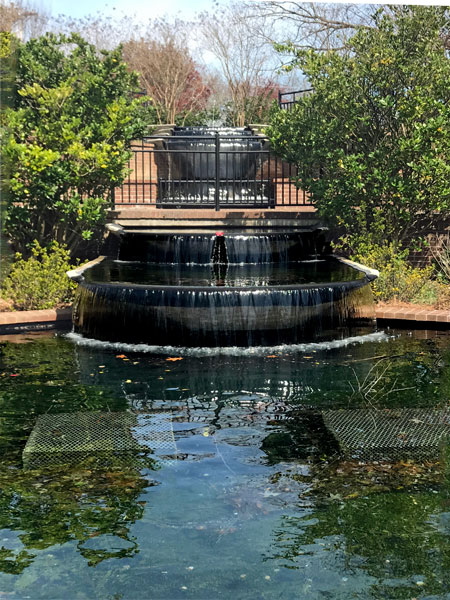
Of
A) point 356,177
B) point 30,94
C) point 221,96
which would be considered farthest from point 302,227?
point 221,96

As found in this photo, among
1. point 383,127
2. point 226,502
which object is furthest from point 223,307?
point 383,127

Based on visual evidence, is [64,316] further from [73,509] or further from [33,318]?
[73,509]

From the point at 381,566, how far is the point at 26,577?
1966mm

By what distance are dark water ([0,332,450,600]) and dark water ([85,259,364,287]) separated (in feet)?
9.20

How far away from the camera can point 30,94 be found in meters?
13.7

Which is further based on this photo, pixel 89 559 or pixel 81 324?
pixel 81 324

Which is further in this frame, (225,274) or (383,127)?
(383,127)

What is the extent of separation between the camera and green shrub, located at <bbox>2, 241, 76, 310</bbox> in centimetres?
1251

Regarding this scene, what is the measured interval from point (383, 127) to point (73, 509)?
1059cm

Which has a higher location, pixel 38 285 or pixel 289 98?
pixel 289 98

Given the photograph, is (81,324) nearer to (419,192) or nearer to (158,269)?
(158,269)

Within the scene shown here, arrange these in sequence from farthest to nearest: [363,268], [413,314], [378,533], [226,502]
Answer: [363,268], [413,314], [226,502], [378,533]

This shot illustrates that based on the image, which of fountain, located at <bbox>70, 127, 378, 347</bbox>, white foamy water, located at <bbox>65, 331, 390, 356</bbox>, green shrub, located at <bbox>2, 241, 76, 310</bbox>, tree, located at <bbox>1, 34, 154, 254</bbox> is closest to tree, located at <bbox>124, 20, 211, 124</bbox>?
tree, located at <bbox>1, 34, 154, 254</bbox>

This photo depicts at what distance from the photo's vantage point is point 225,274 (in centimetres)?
1272
